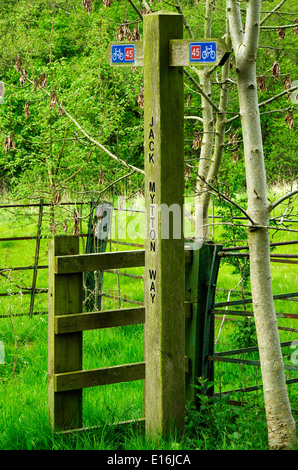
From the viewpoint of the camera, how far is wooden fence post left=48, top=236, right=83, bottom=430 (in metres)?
3.97

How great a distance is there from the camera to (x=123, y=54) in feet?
13.1

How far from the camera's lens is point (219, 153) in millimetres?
6230

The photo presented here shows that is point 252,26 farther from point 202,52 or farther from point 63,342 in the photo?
point 63,342

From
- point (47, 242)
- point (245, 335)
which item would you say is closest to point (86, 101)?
point (245, 335)

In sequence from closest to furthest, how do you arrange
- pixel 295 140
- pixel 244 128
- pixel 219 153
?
pixel 244 128
pixel 219 153
pixel 295 140

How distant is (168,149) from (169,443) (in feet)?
5.74

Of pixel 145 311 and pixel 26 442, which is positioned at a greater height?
pixel 145 311

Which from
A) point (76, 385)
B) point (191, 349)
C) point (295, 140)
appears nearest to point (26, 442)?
point (76, 385)

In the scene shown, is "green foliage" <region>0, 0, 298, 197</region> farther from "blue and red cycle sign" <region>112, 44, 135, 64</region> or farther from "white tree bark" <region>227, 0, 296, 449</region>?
"white tree bark" <region>227, 0, 296, 449</region>

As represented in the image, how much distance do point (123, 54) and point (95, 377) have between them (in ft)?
6.69

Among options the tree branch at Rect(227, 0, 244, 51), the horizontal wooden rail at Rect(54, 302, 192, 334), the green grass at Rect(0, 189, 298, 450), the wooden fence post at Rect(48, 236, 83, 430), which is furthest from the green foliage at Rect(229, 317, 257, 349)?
the tree branch at Rect(227, 0, 244, 51)

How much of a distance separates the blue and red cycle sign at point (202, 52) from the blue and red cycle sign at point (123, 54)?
0.45 m

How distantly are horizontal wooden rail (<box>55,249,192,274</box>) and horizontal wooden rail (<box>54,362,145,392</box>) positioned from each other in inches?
25.4

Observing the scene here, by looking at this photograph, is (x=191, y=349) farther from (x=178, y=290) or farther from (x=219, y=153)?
(x=219, y=153)
